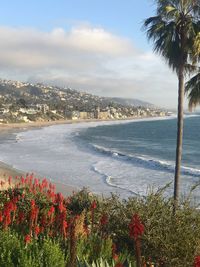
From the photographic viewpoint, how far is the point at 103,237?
6633 millimetres

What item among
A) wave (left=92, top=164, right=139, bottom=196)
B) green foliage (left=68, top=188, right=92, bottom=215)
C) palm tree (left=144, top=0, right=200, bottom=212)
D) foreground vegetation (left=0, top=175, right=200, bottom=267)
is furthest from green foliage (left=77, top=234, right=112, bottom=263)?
wave (left=92, top=164, right=139, bottom=196)

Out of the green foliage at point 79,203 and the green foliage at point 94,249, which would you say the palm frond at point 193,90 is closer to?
the green foliage at point 79,203

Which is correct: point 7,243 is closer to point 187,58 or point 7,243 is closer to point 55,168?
point 187,58

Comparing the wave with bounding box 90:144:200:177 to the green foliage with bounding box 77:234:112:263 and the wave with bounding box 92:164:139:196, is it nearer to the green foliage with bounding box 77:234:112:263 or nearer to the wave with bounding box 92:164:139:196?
the wave with bounding box 92:164:139:196

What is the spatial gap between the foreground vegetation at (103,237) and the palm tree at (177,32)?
4390 mm

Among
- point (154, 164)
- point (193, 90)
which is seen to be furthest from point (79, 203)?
point (154, 164)

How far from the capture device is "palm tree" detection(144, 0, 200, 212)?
498 inches

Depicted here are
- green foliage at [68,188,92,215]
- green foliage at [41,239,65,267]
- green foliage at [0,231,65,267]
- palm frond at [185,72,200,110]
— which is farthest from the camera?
palm frond at [185,72,200,110]

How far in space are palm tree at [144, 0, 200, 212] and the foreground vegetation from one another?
4.39m

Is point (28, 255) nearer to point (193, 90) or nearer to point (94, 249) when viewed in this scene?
point (94, 249)

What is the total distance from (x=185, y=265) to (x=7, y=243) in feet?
8.61

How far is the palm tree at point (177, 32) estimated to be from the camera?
12.6 metres

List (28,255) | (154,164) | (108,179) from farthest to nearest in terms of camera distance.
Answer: (154,164), (108,179), (28,255)

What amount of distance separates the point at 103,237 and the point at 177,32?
7977 millimetres
